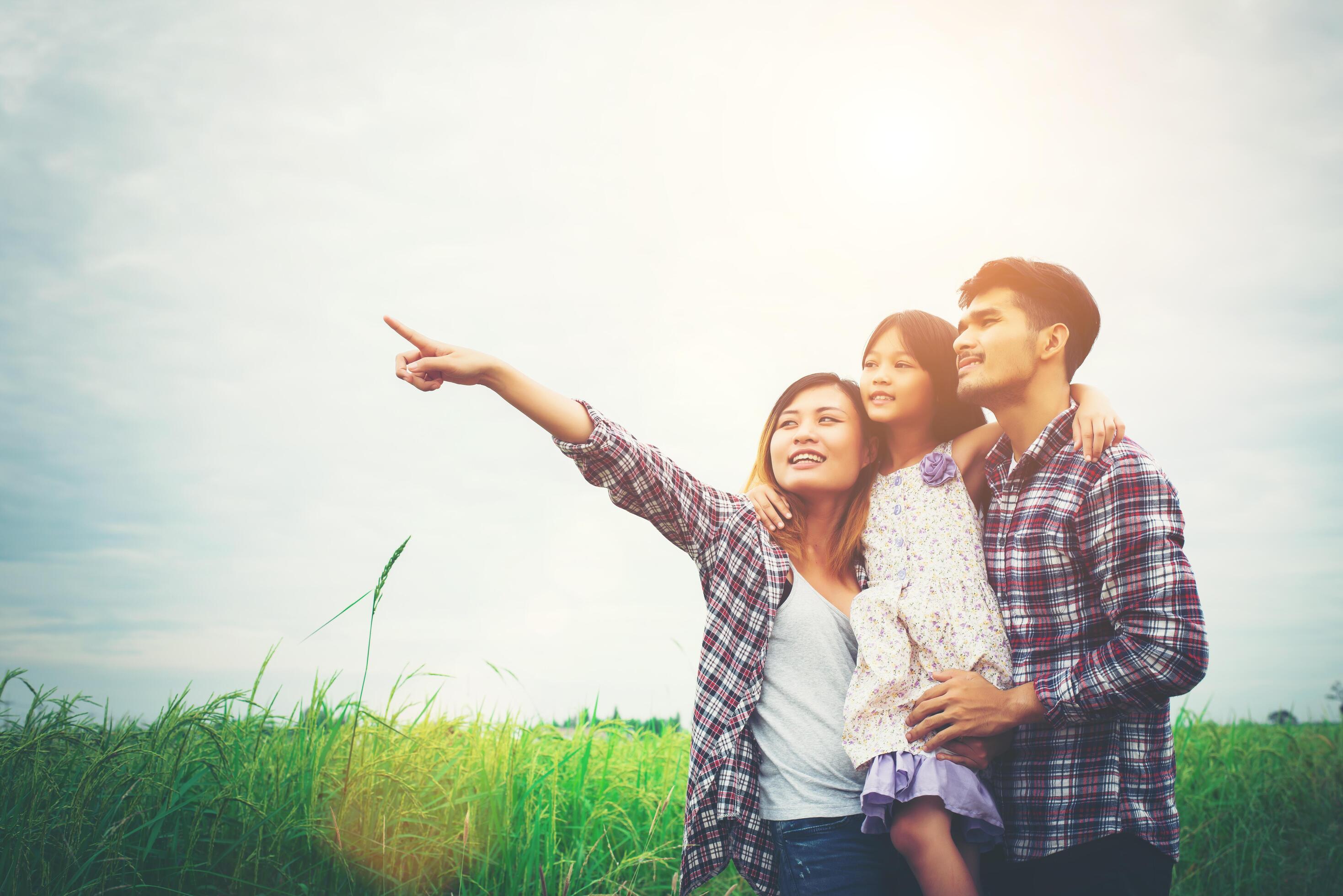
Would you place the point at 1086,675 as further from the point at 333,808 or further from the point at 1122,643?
the point at 333,808

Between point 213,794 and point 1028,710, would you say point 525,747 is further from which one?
point 1028,710

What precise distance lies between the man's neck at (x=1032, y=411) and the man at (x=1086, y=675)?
0.22 ft

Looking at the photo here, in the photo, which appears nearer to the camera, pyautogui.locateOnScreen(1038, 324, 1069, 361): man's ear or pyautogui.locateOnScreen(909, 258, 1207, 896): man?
pyautogui.locateOnScreen(909, 258, 1207, 896): man

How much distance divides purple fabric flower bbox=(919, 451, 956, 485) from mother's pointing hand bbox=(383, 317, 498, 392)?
165 centimetres

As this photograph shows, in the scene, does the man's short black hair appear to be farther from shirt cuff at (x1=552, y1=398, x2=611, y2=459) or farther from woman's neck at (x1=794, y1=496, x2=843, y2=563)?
shirt cuff at (x1=552, y1=398, x2=611, y2=459)

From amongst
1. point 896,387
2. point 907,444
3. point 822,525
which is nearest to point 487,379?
point 822,525

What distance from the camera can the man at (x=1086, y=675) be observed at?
247 cm

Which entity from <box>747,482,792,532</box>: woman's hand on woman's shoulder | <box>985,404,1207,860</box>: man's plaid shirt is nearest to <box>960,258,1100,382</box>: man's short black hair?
<box>985,404,1207,860</box>: man's plaid shirt

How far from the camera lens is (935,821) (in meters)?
2.43

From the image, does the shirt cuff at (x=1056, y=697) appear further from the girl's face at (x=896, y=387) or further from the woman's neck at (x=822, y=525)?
the girl's face at (x=896, y=387)

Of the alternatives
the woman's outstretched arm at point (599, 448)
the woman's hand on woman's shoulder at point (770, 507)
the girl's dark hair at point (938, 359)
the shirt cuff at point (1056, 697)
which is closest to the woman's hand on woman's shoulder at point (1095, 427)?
the girl's dark hair at point (938, 359)

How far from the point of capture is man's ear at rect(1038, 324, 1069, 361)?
121 inches

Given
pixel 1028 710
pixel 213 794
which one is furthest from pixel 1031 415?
pixel 213 794

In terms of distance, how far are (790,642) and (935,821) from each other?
71 cm
